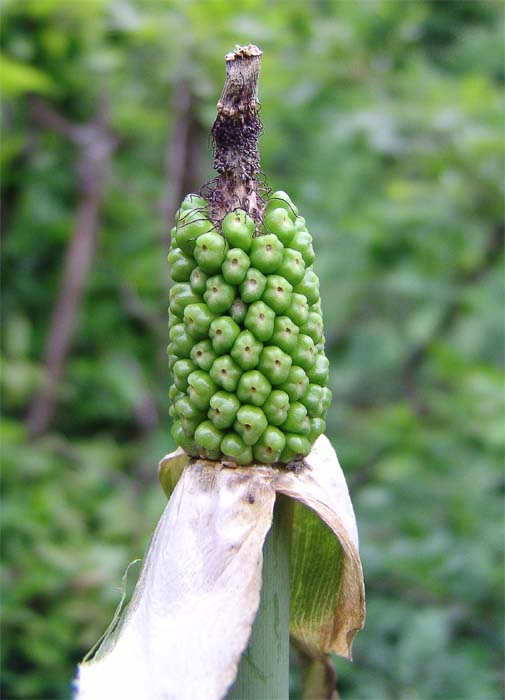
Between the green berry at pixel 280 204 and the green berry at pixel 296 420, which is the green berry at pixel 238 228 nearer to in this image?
the green berry at pixel 280 204

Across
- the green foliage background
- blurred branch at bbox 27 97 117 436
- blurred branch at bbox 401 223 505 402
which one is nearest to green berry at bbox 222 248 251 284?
→ the green foliage background

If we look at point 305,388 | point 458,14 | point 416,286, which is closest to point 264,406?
point 305,388

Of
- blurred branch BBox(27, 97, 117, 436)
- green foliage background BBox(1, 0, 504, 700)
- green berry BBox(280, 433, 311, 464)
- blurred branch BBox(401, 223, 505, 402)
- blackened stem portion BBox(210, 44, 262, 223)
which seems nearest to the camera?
blackened stem portion BBox(210, 44, 262, 223)

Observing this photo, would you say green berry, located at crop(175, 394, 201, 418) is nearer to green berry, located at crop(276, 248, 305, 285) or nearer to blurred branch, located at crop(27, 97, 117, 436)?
green berry, located at crop(276, 248, 305, 285)

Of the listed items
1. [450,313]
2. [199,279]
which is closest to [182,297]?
[199,279]

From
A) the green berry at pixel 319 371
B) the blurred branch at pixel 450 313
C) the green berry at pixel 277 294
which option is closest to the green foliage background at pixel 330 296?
the blurred branch at pixel 450 313

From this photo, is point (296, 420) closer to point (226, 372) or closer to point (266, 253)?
point (226, 372)

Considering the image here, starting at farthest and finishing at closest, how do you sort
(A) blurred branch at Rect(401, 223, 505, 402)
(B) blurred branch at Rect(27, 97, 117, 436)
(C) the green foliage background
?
(B) blurred branch at Rect(27, 97, 117, 436)
(A) blurred branch at Rect(401, 223, 505, 402)
(C) the green foliage background
